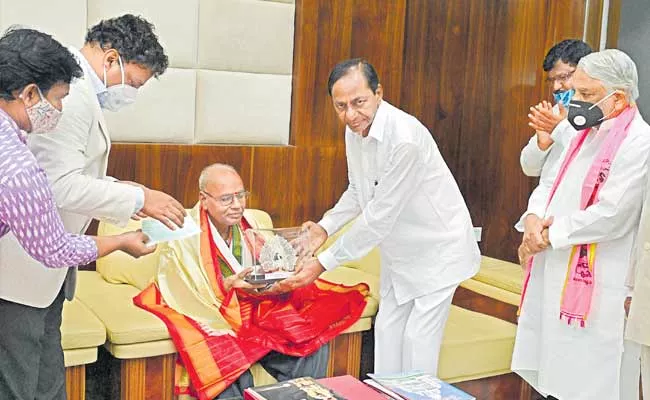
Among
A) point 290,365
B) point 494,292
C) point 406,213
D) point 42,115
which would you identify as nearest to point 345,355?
point 290,365

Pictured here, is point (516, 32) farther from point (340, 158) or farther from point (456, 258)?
point (456, 258)

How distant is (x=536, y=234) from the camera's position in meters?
2.65

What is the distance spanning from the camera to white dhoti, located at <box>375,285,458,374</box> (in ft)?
9.09

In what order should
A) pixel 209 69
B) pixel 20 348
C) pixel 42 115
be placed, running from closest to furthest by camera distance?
1. pixel 42 115
2. pixel 20 348
3. pixel 209 69

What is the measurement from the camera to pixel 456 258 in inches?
109

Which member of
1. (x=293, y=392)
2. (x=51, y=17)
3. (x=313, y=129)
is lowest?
(x=293, y=392)

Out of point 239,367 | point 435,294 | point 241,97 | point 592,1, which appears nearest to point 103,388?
point 239,367

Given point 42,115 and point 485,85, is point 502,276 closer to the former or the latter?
point 485,85

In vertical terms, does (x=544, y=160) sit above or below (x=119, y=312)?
above

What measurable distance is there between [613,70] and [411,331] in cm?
116

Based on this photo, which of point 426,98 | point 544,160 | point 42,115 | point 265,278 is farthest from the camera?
point 426,98

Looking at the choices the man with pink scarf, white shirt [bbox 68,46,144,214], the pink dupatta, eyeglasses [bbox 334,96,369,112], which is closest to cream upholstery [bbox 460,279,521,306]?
the man with pink scarf

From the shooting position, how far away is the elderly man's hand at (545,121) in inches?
119

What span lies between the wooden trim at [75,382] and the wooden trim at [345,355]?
952mm
